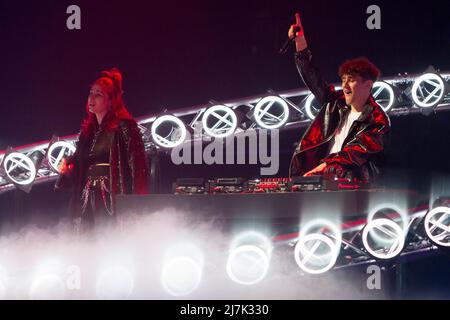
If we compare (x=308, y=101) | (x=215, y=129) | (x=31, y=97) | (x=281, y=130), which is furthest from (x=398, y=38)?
(x=31, y=97)

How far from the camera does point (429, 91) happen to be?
4582 millimetres

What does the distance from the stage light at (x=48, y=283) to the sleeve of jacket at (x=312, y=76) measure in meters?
2.10

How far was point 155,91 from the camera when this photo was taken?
4.95 metres

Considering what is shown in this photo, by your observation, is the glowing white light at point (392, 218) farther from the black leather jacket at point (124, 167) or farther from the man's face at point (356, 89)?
the black leather jacket at point (124, 167)

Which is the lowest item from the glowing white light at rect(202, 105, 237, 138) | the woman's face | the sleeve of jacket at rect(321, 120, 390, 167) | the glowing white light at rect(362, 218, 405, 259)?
the glowing white light at rect(362, 218, 405, 259)

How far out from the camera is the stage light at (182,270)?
3.43 metres

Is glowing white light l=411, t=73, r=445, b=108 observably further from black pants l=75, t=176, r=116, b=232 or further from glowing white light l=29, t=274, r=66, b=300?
glowing white light l=29, t=274, r=66, b=300

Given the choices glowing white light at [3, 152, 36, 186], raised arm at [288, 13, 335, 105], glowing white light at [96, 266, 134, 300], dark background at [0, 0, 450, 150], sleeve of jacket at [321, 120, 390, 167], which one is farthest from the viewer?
glowing white light at [3, 152, 36, 186]

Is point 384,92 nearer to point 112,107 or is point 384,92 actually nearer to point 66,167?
point 112,107

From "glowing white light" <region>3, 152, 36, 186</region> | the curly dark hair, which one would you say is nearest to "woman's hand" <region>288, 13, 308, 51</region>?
the curly dark hair

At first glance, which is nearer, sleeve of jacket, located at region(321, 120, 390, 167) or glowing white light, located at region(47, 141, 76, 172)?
sleeve of jacket, located at region(321, 120, 390, 167)

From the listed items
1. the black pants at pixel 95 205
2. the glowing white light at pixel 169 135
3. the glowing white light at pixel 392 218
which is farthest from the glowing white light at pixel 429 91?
the black pants at pixel 95 205

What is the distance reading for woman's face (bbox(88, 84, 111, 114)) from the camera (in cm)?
436

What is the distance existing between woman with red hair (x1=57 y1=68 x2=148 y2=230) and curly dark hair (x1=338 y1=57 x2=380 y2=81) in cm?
152
